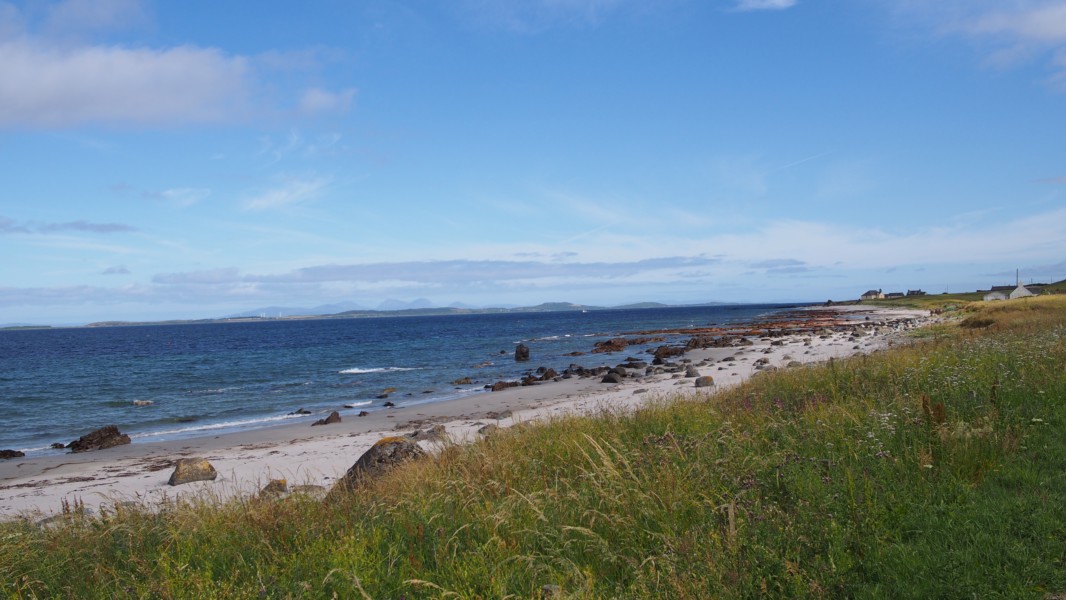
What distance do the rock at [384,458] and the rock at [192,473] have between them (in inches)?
228

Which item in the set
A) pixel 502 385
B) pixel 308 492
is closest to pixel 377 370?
pixel 502 385

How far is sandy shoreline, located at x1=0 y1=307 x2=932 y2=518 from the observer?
12617 mm

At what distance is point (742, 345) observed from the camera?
44750 mm

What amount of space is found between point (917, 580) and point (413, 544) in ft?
12.1

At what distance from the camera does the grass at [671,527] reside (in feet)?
13.9

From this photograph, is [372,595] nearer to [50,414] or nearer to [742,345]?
[50,414]

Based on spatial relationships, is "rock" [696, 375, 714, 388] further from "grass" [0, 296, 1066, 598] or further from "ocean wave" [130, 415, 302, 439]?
"ocean wave" [130, 415, 302, 439]

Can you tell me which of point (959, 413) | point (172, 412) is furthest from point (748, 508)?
point (172, 412)

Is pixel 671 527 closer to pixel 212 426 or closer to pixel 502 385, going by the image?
pixel 212 426

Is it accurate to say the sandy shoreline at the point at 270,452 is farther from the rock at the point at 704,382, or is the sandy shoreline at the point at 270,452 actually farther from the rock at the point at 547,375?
the rock at the point at 547,375

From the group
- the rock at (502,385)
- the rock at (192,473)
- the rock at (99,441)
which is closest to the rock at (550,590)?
the rock at (192,473)

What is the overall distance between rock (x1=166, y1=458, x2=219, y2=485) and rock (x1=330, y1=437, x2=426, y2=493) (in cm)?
579

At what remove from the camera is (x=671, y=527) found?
515cm

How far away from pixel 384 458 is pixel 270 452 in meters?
8.75
